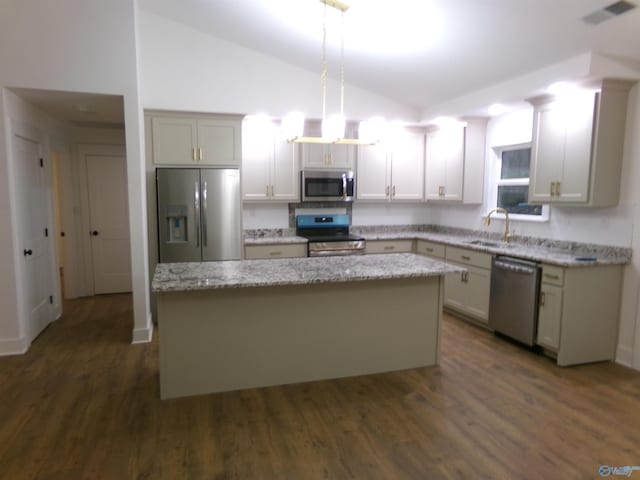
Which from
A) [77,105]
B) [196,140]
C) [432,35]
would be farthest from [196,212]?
[432,35]

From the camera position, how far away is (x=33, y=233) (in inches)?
163

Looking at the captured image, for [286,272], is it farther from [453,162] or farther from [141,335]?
[453,162]

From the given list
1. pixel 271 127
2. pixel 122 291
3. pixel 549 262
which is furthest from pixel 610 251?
pixel 122 291

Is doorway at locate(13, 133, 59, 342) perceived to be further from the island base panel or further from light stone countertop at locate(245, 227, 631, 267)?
light stone countertop at locate(245, 227, 631, 267)

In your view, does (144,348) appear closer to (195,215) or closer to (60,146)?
(195,215)

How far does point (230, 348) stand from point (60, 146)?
398cm

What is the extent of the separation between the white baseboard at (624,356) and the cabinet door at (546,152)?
57.2 inches

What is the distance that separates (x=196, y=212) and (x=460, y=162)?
10.8ft

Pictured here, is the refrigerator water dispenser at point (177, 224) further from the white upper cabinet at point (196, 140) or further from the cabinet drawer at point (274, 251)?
the cabinet drawer at point (274, 251)

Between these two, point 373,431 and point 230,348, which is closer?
point 373,431

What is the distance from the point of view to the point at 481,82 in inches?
167

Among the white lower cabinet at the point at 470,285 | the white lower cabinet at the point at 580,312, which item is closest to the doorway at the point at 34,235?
the white lower cabinet at the point at 470,285

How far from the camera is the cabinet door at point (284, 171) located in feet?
16.8

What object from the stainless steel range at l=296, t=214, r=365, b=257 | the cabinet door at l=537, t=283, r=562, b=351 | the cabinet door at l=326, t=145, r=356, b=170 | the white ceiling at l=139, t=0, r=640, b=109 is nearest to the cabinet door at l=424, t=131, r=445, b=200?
the white ceiling at l=139, t=0, r=640, b=109
